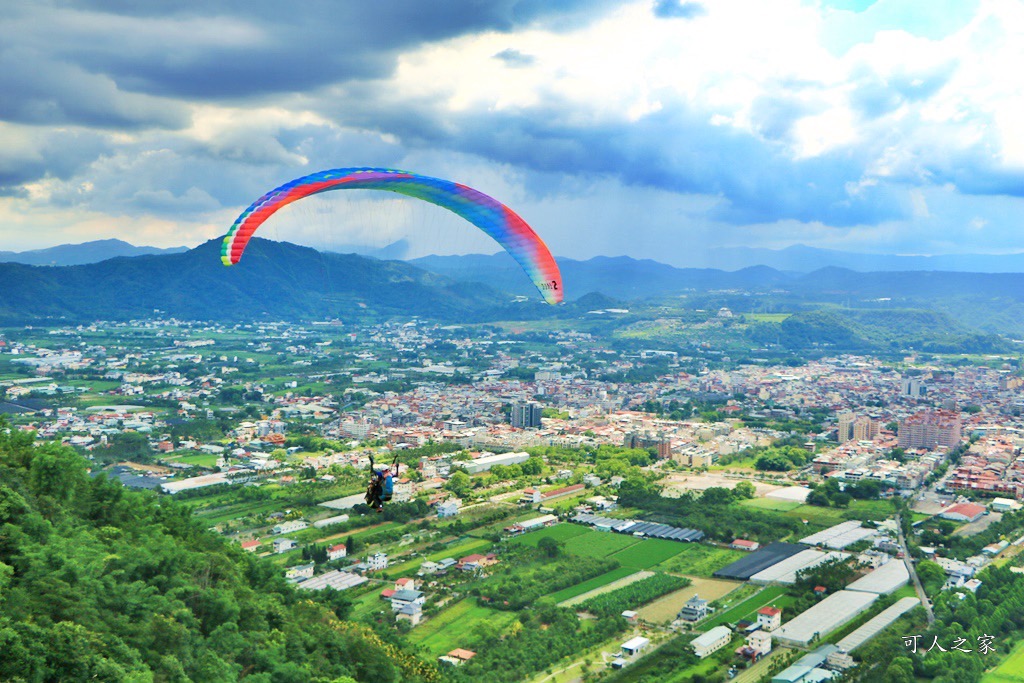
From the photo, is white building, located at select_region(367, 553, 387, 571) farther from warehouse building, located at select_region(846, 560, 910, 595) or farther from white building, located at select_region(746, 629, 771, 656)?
warehouse building, located at select_region(846, 560, 910, 595)

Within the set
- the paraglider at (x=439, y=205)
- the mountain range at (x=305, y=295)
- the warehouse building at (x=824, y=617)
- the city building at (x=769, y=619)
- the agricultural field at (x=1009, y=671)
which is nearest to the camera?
the paraglider at (x=439, y=205)

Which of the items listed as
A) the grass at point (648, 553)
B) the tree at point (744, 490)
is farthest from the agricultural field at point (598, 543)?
the tree at point (744, 490)

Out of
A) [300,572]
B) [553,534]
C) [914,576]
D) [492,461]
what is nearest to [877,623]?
[914,576]

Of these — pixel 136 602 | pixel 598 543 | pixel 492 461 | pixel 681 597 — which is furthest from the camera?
pixel 492 461

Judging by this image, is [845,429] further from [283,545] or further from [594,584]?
[283,545]

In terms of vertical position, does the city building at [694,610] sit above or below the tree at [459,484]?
below

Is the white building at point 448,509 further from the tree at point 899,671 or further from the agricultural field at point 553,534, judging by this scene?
the tree at point 899,671

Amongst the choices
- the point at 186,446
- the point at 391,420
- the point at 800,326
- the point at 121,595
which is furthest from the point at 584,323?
the point at 121,595
